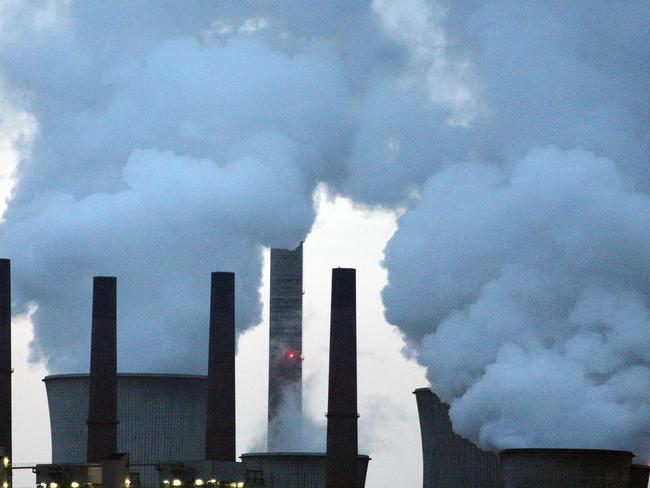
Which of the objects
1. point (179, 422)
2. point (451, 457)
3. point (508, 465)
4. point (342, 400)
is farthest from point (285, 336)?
point (508, 465)

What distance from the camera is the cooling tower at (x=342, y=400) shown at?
46.6 m

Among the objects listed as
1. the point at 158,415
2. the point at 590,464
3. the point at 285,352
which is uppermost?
the point at 285,352

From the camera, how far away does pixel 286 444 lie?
61000 mm

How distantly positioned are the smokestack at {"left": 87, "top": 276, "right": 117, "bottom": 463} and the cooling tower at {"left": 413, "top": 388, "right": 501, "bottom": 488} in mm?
8332

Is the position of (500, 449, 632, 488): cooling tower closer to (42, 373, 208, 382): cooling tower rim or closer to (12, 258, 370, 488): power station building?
(12, 258, 370, 488): power station building

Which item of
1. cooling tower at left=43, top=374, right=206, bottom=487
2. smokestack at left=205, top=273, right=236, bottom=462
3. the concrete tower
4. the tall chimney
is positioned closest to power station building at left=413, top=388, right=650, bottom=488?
smokestack at left=205, top=273, right=236, bottom=462

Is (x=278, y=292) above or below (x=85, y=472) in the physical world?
above

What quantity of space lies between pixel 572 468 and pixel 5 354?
17503mm

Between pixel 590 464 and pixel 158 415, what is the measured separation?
641 inches

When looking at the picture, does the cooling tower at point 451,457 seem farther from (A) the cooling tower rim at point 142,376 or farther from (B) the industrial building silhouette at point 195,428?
(A) the cooling tower rim at point 142,376

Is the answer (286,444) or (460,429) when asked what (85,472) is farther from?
(286,444)

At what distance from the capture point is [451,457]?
49750 millimetres

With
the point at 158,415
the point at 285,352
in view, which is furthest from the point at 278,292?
the point at 158,415

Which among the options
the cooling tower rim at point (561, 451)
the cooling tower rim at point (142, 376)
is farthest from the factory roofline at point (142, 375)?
the cooling tower rim at point (561, 451)
